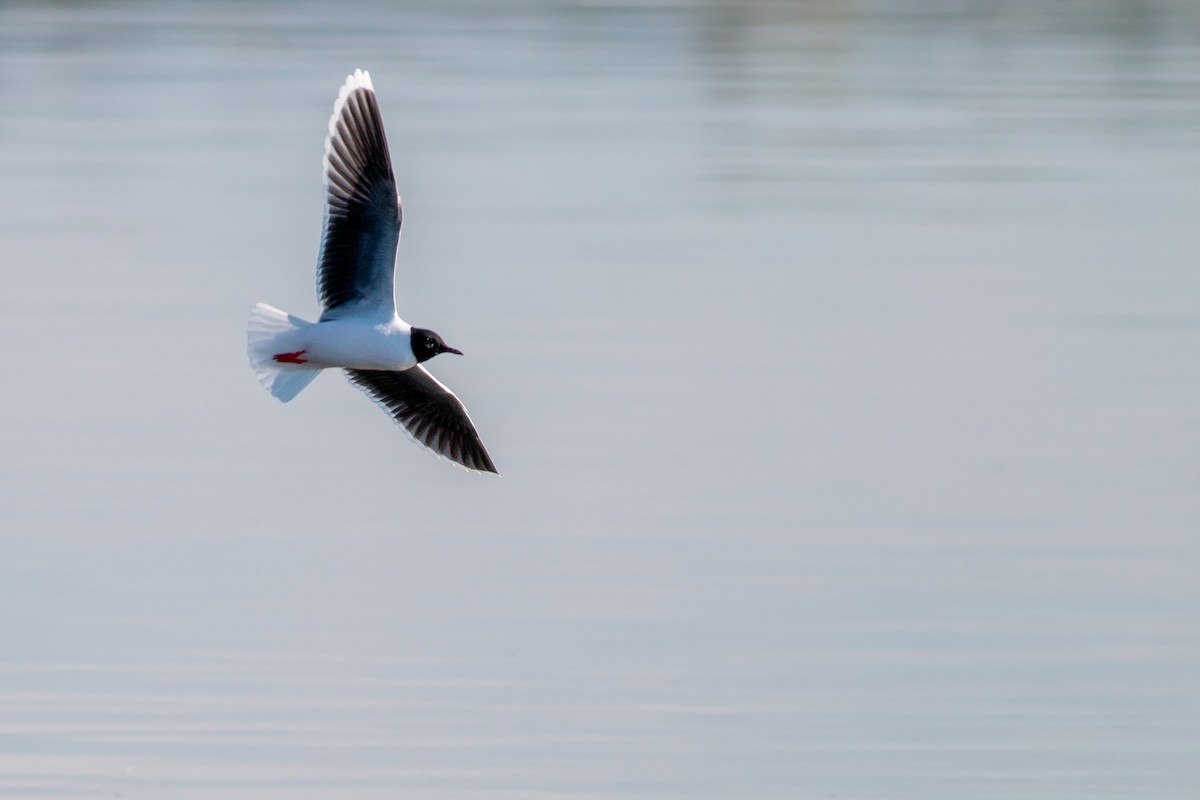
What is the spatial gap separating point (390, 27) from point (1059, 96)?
532cm

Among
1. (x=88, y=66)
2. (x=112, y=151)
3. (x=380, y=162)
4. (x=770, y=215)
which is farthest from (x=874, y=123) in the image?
(x=380, y=162)

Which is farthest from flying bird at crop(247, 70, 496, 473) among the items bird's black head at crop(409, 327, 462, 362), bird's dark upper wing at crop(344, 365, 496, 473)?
bird's dark upper wing at crop(344, 365, 496, 473)

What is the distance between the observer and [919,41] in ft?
57.4

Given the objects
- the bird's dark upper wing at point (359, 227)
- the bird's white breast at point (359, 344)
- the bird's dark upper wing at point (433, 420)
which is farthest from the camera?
the bird's dark upper wing at point (433, 420)

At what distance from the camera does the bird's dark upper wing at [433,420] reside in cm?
623

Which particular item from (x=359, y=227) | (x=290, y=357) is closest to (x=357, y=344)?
(x=290, y=357)

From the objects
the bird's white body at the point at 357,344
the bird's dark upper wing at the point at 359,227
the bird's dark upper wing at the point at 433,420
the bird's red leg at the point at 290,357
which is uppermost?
the bird's dark upper wing at the point at 359,227

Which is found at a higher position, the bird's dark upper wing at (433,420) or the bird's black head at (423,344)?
the bird's black head at (423,344)

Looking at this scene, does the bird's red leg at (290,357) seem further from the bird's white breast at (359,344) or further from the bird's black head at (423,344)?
the bird's black head at (423,344)

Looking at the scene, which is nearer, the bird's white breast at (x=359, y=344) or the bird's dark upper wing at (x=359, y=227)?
the bird's white breast at (x=359, y=344)

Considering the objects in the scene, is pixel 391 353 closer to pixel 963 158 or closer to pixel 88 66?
pixel 963 158

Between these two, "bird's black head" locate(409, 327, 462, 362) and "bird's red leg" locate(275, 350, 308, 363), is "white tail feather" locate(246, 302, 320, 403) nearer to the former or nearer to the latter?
"bird's red leg" locate(275, 350, 308, 363)

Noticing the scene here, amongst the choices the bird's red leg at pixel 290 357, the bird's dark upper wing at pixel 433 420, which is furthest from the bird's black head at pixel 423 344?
the bird's dark upper wing at pixel 433 420

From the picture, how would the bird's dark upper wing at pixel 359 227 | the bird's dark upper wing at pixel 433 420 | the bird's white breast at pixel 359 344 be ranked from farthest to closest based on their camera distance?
the bird's dark upper wing at pixel 433 420 < the bird's dark upper wing at pixel 359 227 < the bird's white breast at pixel 359 344
